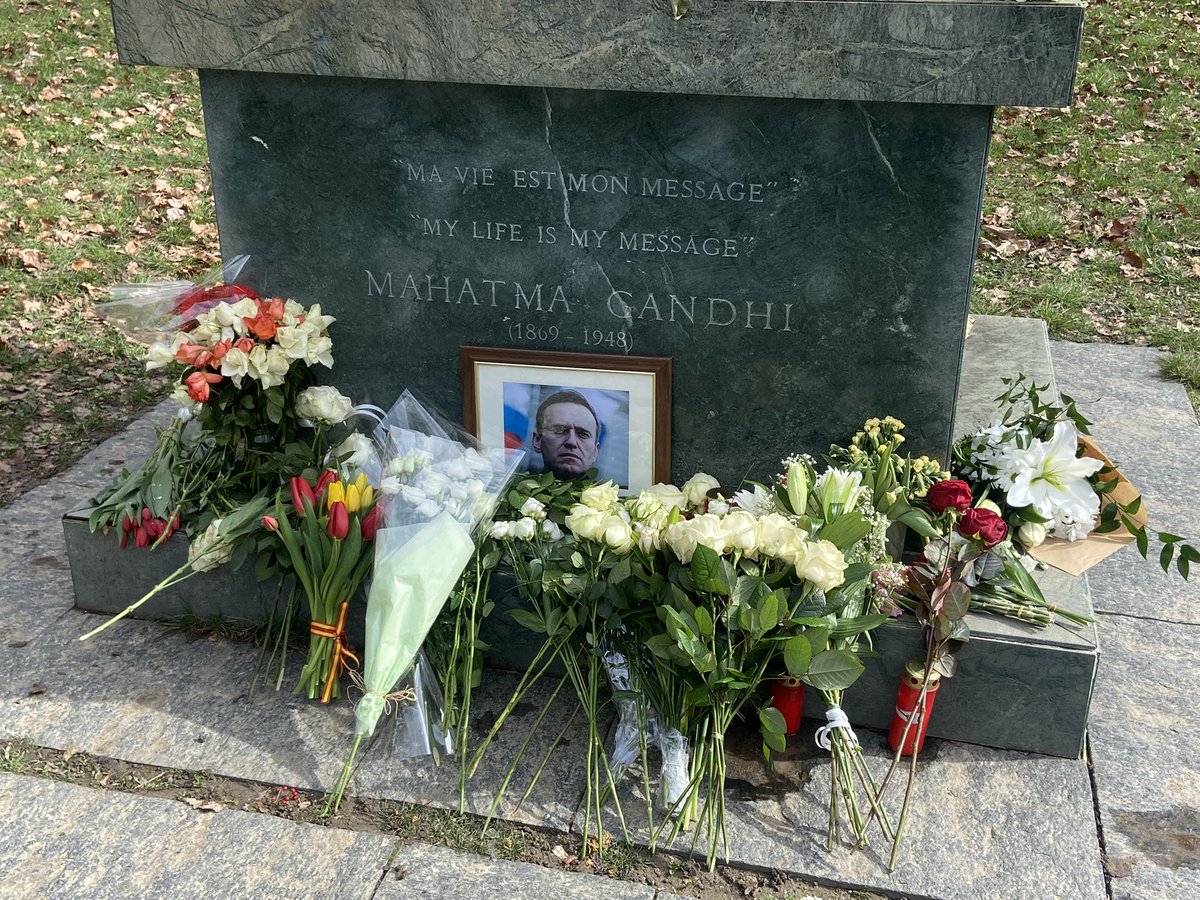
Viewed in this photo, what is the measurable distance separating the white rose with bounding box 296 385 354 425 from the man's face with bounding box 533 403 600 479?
24.7 inches

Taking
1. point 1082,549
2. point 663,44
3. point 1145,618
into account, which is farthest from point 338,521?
point 1145,618

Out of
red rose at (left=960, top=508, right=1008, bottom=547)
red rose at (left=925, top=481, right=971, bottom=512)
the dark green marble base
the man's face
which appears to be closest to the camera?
red rose at (left=960, top=508, right=1008, bottom=547)

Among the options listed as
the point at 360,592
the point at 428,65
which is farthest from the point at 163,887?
the point at 428,65

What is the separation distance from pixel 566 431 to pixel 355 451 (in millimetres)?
683

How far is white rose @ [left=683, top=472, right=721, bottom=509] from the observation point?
3541 mm

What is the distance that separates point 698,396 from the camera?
12.1 ft

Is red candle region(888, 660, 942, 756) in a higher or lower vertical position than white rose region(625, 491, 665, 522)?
lower

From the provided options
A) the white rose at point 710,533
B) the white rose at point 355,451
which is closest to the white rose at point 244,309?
the white rose at point 355,451

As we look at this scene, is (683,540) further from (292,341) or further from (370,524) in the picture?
(292,341)

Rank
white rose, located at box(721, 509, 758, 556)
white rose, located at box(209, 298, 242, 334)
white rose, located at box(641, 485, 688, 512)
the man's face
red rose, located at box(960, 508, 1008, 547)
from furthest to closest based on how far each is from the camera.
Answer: the man's face, white rose, located at box(209, 298, 242, 334), white rose, located at box(641, 485, 688, 512), red rose, located at box(960, 508, 1008, 547), white rose, located at box(721, 509, 758, 556)

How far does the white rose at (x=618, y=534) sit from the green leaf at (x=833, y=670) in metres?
0.55

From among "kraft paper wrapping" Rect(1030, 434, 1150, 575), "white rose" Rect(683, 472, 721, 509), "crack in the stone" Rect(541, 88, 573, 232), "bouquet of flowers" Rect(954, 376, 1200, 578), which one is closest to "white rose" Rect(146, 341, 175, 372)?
"crack in the stone" Rect(541, 88, 573, 232)

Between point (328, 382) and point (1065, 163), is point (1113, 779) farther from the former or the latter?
point (1065, 163)

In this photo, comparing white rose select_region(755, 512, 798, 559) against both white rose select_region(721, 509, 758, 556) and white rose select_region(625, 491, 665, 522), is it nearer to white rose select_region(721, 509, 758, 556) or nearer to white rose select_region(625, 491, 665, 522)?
white rose select_region(721, 509, 758, 556)
